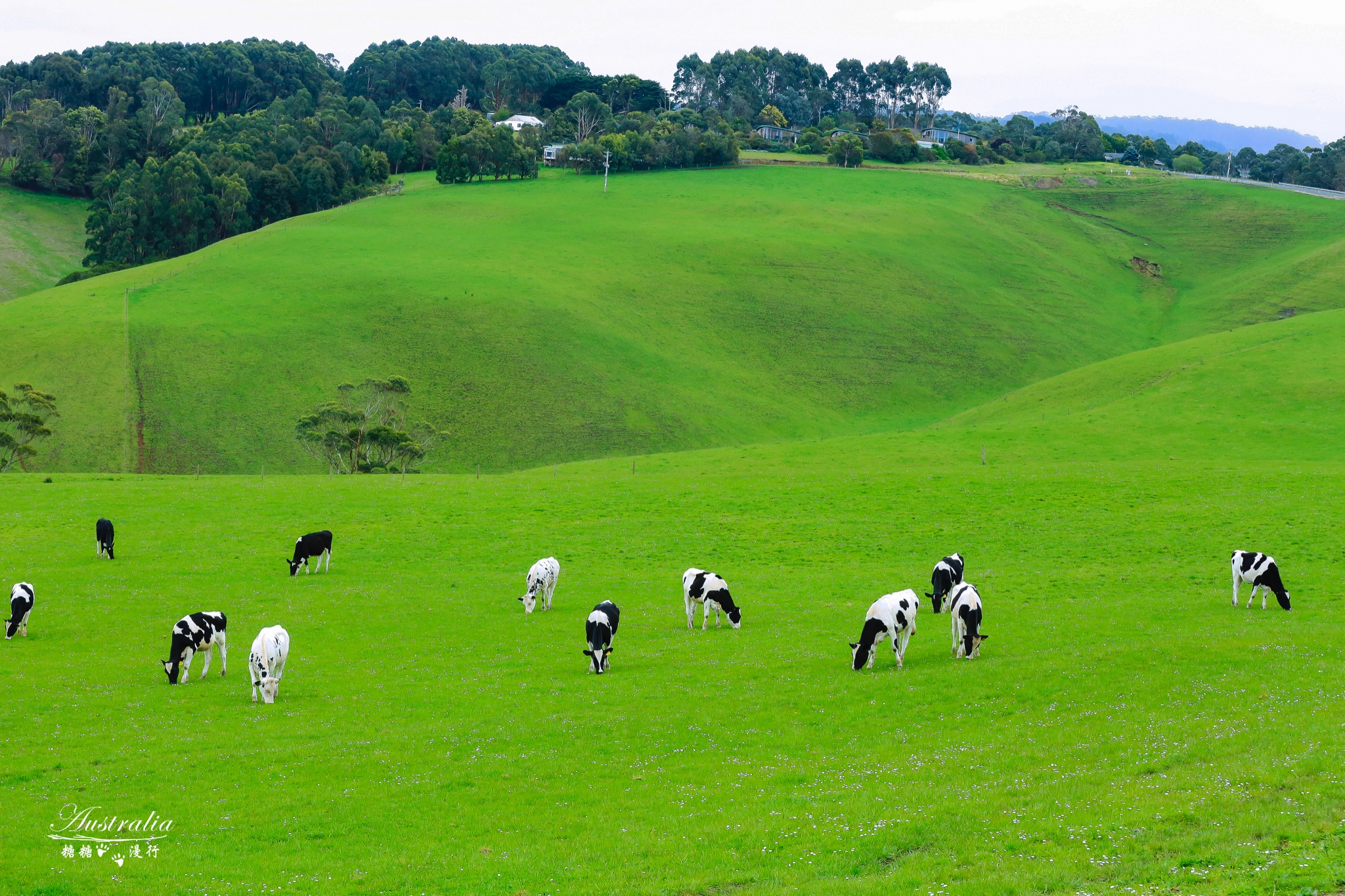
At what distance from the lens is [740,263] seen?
12250 centimetres

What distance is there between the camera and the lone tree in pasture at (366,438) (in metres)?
72.3

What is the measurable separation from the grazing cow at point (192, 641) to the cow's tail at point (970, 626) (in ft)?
61.2

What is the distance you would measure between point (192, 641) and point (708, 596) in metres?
14.1

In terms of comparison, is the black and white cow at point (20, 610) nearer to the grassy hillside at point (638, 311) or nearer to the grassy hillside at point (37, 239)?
the grassy hillside at point (638, 311)

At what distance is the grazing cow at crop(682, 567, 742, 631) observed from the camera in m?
31.2

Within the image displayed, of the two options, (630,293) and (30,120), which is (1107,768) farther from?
(30,120)

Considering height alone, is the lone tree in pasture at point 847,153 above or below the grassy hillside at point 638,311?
above

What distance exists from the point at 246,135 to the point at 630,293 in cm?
8186

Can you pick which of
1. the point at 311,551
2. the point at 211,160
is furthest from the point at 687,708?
the point at 211,160

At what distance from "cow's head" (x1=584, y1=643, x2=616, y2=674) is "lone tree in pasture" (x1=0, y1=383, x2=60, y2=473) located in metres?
62.7

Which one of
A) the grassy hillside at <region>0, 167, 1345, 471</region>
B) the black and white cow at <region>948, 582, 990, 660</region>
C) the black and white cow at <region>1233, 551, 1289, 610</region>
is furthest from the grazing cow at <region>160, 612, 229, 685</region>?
the grassy hillside at <region>0, 167, 1345, 471</region>

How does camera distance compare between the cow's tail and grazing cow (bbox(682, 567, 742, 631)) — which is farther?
grazing cow (bbox(682, 567, 742, 631))

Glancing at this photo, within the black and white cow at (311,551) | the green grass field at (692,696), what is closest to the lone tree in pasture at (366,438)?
the green grass field at (692,696)

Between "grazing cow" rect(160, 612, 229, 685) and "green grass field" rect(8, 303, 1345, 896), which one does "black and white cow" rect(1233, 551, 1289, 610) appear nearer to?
"green grass field" rect(8, 303, 1345, 896)
